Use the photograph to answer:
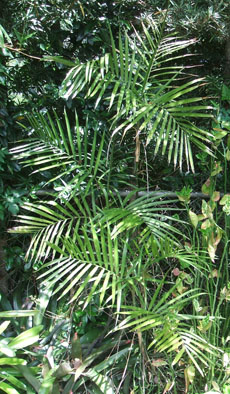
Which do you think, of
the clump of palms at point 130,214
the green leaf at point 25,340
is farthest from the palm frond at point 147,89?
the green leaf at point 25,340

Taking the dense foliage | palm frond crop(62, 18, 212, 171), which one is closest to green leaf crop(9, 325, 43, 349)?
the dense foliage

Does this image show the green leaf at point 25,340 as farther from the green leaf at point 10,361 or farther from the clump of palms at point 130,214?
the clump of palms at point 130,214

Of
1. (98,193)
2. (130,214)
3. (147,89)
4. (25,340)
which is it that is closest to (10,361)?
(25,340)

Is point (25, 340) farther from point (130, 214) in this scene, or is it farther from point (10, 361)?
point (130, 214)

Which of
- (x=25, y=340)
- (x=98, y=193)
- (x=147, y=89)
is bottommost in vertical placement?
(x=25, y=340)

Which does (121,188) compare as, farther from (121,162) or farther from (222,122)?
(222,122)

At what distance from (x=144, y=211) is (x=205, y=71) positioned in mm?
1125

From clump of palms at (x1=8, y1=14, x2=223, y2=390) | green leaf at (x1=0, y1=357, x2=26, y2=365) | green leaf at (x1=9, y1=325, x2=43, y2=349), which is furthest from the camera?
green leaf at (x1=9, y1=325, x2=43, y2=349)

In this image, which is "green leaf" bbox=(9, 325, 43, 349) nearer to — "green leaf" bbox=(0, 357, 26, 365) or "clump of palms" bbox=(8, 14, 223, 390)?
"green leaf" bbox=(0, 357, 26, 365)

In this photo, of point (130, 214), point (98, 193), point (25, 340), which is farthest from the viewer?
point (98, 193)

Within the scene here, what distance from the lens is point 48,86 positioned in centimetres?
193

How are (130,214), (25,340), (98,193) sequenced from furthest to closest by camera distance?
→ (98,193) → (25,340) → (130,214)

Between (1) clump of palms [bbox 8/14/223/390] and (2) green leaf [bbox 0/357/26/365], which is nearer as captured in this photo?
(1) clump of palms [bbox 8/14/223/390]

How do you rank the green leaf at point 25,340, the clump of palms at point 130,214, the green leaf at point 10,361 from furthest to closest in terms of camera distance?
the green leaf at point 25,340 → the green leaf at point 10,361 → the clump of palms at point 130,214
